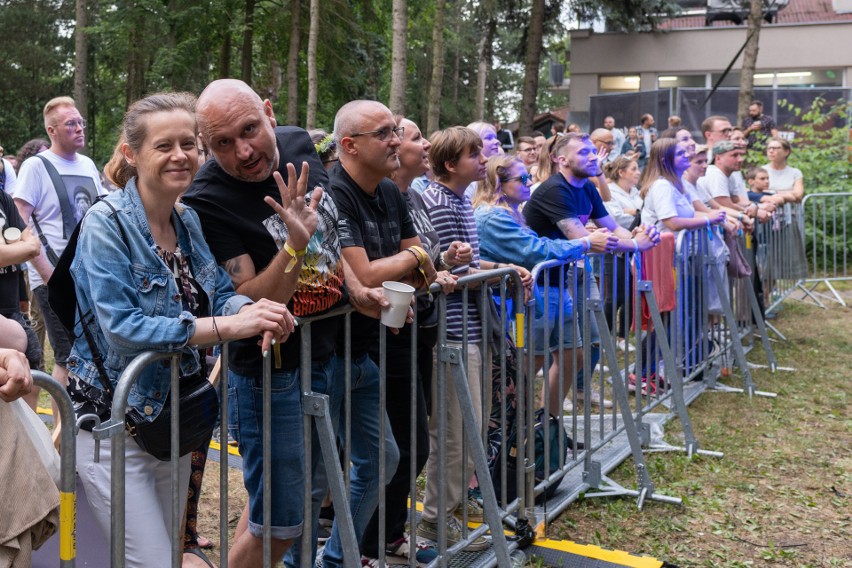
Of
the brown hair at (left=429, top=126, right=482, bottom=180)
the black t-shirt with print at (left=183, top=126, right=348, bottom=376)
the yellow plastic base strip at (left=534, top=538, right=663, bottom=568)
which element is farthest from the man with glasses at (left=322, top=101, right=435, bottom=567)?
the yellow plastic base strip at (left=534, top=538, right=663, bottom=568)

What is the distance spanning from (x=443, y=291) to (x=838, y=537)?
2.68 metres

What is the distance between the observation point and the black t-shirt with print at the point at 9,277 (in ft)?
16.5

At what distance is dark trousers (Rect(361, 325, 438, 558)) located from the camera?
3.83m

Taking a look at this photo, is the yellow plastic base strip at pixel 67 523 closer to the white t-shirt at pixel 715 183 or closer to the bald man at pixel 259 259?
the bald man at pixel 259 259

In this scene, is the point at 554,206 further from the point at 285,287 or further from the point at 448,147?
the point at 285,287

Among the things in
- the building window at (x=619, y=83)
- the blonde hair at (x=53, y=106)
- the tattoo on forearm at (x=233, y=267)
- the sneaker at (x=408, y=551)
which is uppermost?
the building window at (x=619, y=83)

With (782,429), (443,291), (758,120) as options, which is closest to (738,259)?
(782,429)

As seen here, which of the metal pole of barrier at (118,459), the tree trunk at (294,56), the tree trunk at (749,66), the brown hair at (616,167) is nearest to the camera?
the metal pole of barrier at (118,459)

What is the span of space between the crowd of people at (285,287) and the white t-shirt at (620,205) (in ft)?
10.0

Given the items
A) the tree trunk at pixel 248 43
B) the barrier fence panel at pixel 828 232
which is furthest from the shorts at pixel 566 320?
the tree trunk at pixel 248 43

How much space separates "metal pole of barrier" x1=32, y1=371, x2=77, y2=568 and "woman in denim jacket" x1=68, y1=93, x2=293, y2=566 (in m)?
0.21

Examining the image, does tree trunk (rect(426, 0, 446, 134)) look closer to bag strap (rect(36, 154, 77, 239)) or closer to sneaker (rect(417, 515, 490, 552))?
bag strap (rect(36, 154, 77, 239))

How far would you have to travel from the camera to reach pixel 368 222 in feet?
12.0

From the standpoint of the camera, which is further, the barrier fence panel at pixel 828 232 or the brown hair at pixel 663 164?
the barrier fence panel at pixel 828 232
